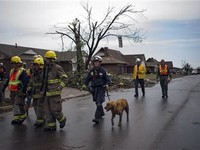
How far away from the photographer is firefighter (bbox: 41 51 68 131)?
7.92 meters

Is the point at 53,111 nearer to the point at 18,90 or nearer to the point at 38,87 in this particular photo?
the point at 38,87

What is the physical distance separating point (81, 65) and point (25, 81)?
21243 millimetres

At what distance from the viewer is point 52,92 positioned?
7992 mm

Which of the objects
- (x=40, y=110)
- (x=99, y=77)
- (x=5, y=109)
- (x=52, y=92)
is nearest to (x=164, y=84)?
(x=99, y=77)

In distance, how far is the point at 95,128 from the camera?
808 cm

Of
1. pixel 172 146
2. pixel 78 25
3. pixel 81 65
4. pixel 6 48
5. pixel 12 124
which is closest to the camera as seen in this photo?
pixel 172 146

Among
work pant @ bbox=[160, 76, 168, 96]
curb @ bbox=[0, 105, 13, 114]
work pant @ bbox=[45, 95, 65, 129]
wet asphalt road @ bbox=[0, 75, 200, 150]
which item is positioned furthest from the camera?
work pant @ bbox=[160, 76, 168, 96]

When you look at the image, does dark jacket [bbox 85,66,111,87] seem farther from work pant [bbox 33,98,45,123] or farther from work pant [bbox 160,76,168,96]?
work pant [bbox 160,76,168,96]

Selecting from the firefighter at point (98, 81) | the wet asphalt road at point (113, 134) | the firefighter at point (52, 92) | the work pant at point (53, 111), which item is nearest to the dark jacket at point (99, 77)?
the firefighter at point (98, 81)

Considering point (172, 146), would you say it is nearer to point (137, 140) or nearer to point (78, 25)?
point (137, 140)

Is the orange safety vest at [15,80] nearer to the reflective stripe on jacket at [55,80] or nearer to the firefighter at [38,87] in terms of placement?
the firefighter at [38,87]

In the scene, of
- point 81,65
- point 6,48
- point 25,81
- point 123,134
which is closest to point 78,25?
point 81,65

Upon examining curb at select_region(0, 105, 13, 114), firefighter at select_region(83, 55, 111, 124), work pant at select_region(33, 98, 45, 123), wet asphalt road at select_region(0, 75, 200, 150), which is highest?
firefighter at select_region(83, 55, 111, 124)

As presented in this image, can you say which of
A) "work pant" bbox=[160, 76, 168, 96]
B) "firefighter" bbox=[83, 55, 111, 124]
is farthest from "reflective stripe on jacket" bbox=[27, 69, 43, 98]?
"work pant" bbox=[160, 76, 168, 96]
